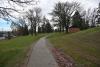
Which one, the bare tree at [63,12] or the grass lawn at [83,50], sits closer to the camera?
the grass lawn at [83,50]

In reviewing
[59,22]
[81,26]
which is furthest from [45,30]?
[59,22]

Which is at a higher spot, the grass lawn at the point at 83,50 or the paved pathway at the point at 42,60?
the paved pathway at the point at 42,60

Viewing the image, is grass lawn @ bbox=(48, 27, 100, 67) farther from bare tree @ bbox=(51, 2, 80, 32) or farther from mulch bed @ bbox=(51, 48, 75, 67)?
bare tree @ bbox=(51, 2, 80, 32)

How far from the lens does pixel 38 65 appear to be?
38.7 feet

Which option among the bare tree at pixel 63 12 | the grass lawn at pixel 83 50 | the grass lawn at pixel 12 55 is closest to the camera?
the grass lawn at pixel 83 50

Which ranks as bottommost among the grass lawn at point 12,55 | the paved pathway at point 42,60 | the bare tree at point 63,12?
the grass lawn at point 12,55

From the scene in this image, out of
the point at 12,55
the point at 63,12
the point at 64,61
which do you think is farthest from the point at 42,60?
the point at 63,12

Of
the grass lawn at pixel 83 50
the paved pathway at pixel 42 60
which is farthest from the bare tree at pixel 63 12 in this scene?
the paved pathway at pixel 42 60

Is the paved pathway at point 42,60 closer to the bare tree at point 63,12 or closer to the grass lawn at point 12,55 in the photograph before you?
the grass lawn at point 12,55

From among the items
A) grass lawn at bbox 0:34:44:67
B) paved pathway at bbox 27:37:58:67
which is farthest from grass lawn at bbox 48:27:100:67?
grass lawn at bbox 0:34:44:67

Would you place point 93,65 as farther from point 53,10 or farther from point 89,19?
point 89,19

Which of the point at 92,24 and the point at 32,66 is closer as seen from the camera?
the point at 32,66

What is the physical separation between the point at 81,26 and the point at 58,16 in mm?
20414

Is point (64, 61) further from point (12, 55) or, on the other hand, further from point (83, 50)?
point (83, 50)
